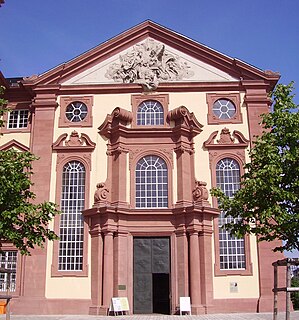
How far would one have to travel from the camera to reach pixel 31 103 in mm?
28578

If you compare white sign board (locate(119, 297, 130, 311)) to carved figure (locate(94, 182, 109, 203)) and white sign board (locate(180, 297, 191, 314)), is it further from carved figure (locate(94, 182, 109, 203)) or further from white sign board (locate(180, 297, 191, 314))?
carved figure (locate(94, 182, 109, 203))

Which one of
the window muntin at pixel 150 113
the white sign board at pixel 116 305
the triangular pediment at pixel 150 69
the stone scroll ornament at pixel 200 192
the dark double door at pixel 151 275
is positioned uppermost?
the triangular pediment at pixel 150 69

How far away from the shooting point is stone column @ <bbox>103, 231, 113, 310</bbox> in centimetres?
2400

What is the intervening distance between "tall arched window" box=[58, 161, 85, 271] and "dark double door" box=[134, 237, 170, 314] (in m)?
2.97

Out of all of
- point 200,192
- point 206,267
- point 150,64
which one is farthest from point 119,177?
point 150,64

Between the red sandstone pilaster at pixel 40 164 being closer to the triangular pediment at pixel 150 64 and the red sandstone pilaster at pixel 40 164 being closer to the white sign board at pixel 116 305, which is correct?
the triangular pediment at pixel 150 64

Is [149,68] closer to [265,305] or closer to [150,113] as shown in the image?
[150,113]

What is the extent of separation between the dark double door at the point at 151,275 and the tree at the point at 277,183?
10130mm

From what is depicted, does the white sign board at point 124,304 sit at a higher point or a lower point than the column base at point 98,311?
higher

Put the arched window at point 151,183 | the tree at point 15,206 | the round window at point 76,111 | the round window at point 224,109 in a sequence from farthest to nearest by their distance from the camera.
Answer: the round window at point 76,111
the round window at point 224,109
the arched window at point 151,183
the tree at point 15,206

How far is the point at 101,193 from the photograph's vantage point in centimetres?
2572

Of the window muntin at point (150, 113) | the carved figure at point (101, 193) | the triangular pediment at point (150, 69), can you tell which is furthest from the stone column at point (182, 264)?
the triangular pediment at point (150, 69)

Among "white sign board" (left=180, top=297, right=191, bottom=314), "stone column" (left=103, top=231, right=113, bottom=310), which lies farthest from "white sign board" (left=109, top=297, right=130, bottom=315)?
"white sign board" (left=180, top=297, right=191, bottom=314)

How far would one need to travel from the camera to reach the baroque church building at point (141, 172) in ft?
80.4
